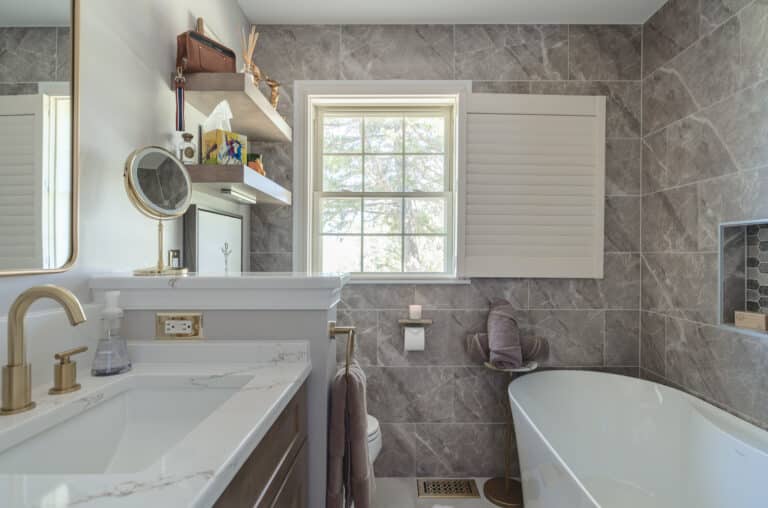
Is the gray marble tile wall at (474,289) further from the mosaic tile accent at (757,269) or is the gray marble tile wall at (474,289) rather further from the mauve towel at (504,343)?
the mosaic tile accent at (757,269)

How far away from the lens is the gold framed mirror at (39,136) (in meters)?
0.84

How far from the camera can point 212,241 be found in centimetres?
181

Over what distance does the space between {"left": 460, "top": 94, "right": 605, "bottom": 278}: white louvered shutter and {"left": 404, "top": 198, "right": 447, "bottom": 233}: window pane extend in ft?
0.71

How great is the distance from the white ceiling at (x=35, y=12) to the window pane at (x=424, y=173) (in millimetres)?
1787

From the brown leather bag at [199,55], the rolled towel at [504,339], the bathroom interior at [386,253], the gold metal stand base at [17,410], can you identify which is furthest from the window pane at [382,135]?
the gold metal stand base at [17,410]

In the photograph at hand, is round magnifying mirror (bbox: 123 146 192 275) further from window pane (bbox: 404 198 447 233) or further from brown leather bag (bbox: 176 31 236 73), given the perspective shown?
window pane (bbox: 404 198 447 233)

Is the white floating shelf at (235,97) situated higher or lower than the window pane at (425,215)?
higher

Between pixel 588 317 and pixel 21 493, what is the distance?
99.0 inches

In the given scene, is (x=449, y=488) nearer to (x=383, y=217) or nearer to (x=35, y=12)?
(x=383, y=217)

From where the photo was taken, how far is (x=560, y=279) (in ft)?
7.75

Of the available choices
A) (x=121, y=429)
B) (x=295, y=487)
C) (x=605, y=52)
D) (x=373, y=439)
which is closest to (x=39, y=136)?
(x=121, y=429)

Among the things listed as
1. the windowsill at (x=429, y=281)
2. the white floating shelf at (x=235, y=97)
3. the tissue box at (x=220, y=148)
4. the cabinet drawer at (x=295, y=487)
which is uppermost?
the white floating shelf at (x=235, y=97)

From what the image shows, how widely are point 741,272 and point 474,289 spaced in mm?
1233

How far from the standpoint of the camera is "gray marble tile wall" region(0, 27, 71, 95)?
2.75ft
